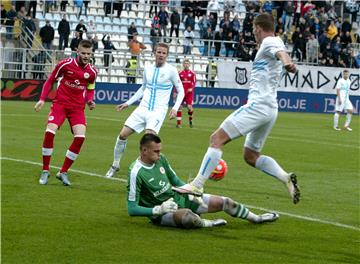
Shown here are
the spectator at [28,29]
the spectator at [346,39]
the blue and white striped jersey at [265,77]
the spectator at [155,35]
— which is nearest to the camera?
the blue and white striped jersey at [265,77]

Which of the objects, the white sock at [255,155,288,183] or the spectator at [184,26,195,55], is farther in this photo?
the spectator at [184,26,195,55]

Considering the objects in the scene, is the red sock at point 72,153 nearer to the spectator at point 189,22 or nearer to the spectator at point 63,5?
the spectator at point 63,5

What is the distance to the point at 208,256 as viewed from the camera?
9344 mm

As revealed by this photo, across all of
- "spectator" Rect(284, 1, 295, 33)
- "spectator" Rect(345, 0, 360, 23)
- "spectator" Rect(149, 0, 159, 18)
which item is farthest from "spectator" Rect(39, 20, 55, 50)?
"spectator" Rect(345, 0, 360, 23)

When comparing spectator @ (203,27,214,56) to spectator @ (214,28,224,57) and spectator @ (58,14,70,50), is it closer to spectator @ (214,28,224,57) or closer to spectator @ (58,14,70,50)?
spectator @ (214,28,224,57)

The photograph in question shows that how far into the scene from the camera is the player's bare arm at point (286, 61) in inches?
416

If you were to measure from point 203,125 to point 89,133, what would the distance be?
22.6 feet

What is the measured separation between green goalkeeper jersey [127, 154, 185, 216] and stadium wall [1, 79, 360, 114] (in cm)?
2782

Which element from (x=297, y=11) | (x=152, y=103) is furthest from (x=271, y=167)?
(x=297, y=11)

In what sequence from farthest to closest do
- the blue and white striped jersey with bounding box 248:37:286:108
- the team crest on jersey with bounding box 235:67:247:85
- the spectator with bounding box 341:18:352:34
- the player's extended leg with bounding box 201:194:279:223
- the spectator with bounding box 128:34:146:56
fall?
1. the spectator with bounding box 341:18:352:34
2. the team crest on jersey with bounding box 235:67:247:85
3. the spectator with bounding box 128:34:146:56
4. the blue and white striped jersey with bounding box 248:37:286:108
5. the player's extended leg with bounding box 201:194:279:223

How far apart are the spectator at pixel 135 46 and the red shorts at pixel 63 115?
28.7m

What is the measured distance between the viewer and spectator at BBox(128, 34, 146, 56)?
144 feet

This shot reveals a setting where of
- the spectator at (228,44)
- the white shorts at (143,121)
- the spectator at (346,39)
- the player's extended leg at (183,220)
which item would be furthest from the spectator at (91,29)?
the player's extended leg at (183,220)

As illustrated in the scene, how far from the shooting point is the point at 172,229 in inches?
426
